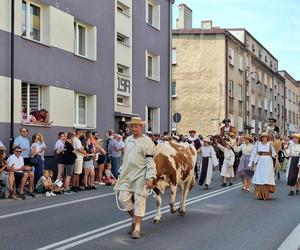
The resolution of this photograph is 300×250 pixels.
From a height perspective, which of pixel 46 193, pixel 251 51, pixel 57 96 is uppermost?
pixel 251 51

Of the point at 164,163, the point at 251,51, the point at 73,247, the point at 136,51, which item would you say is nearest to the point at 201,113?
the point at 251,51

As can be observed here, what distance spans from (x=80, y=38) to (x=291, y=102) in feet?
201

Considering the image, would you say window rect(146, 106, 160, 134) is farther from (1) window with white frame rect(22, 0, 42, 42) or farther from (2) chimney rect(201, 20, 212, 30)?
(2) chimney rect(201, 20, 212, 30)

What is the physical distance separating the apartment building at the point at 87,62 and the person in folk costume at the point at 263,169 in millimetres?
7435

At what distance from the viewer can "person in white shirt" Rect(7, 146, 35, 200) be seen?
1427 centimetres

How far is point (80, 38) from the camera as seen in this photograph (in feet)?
72.6

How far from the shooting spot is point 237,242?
27.3 feet

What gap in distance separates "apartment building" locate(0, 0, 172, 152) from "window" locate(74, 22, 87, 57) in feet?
0.13

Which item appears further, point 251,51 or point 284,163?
point 251,51

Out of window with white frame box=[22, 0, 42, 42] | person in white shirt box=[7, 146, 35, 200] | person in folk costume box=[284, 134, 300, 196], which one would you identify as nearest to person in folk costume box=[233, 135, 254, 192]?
person in folk costume box=[284, 134, 300, 196]

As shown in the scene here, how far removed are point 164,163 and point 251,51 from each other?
4411 centimetres

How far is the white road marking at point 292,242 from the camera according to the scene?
316 inches

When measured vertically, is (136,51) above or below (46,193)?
above

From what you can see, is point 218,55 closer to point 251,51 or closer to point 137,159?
point 251,51
